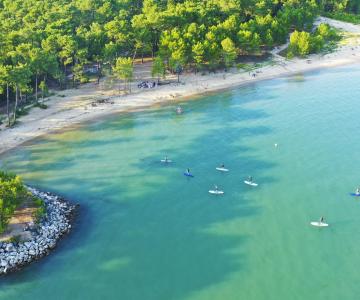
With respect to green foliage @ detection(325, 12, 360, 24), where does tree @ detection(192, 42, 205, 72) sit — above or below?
below

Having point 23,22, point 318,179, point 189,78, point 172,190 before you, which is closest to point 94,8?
point 23,22

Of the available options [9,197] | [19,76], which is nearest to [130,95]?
[19,76]

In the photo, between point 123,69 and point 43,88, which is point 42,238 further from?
point 123,69

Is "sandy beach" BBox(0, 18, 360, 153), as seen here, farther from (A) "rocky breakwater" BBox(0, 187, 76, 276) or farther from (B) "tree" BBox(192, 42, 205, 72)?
(A) "rocky breakwater" BBox(0, 187, 76, 276)

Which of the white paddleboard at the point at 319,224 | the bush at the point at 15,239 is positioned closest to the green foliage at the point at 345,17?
the white paddleboard at the point at 319,224

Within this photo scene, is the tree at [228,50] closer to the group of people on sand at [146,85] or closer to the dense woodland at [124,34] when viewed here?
the dense woodland at [124,34]

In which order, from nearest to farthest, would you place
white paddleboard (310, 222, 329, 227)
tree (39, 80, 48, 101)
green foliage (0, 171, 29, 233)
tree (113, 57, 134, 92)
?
green foliage (0, 171, 29, 233), white paddleboard (310, 222, 329, 227), tree (39, 80, 48, 101), tree (113, 57, 134, 92)

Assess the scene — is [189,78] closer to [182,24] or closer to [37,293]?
[182,24]

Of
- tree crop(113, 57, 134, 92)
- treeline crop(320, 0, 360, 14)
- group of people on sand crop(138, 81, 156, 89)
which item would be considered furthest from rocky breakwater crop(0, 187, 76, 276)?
treeline crop(320, 0, 360, 14)
